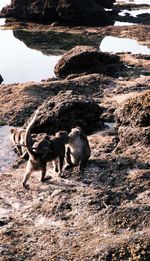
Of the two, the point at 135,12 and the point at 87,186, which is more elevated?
the point at 87,186

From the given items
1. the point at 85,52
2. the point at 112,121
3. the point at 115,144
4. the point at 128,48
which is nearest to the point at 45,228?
the point at 115,144

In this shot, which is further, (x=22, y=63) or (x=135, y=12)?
(x=135, y=12)

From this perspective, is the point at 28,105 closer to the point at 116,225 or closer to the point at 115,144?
the point at 115,144

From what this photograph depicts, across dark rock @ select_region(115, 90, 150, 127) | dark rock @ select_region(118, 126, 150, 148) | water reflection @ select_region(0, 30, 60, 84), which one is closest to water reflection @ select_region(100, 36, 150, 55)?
water reflection @ select_region(0, 30, 60, 84)

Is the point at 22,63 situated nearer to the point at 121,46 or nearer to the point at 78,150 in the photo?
the point at 121,46

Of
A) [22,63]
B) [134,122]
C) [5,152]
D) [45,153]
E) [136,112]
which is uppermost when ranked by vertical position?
[45,153]

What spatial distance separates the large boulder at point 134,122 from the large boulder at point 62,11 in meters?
44.7

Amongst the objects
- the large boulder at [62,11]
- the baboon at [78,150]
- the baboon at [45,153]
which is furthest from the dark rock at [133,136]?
the large boulder at [62,11]

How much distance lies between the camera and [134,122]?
2469cm

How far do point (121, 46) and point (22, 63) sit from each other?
12.6 meters

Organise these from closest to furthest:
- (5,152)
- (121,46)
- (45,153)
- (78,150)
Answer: (45,153), (78,150), (5,152), (121,46)

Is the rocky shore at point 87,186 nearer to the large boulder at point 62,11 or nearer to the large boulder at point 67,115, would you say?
the large boulder at point 67,115

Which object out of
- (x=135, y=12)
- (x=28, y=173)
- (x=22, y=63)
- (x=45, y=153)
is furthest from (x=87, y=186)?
(x=135, y=12)

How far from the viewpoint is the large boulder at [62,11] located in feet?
224
